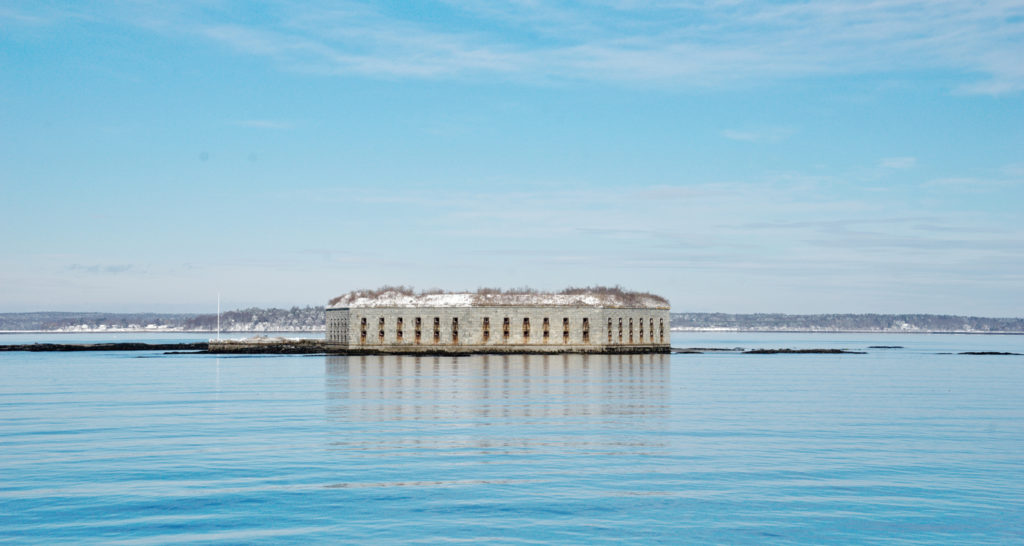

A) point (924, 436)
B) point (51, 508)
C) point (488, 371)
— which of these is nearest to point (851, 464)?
point (924, 436)

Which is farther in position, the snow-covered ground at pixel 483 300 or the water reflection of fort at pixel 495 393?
the snow-covered ground at pixel 483 300

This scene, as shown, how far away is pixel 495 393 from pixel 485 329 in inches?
2878

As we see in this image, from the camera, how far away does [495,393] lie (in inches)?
2096

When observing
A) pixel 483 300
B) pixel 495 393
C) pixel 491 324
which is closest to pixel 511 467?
pixel 495 393

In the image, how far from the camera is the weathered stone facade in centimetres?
12588

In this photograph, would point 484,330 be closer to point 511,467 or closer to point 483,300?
point 483,300

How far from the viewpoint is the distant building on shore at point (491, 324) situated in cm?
12600

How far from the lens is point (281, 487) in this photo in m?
23.9

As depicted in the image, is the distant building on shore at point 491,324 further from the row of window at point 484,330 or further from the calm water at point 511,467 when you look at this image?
the calm water at point 511,467

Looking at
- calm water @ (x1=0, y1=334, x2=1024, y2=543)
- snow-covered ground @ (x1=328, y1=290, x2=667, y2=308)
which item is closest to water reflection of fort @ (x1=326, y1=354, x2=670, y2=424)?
calm water @ (x1=0, y1=334, x2=1024, y2=543)

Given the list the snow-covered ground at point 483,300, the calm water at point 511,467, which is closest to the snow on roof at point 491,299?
the snow-covered ground at point 483,300

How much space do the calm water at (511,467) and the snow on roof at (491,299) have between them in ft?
242

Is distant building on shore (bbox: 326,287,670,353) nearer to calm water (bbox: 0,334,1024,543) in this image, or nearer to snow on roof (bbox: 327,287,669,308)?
snow on roof (bbox: 327,287,669,308)

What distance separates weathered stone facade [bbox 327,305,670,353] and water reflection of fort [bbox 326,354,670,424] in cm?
3876
